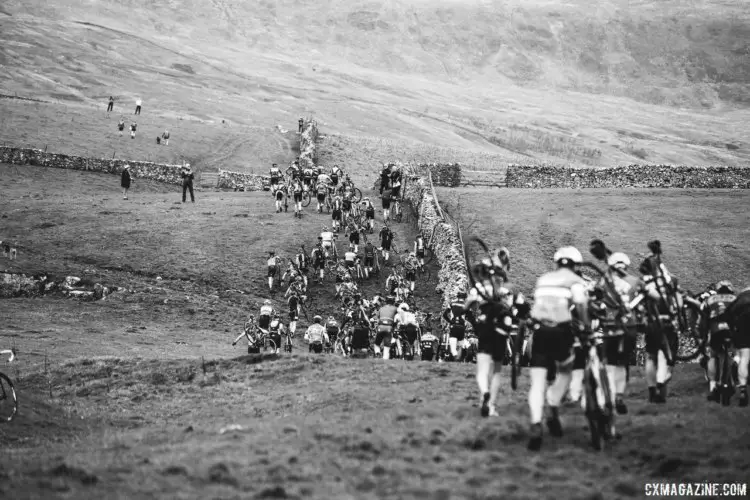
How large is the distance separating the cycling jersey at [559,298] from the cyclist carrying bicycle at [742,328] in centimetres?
445

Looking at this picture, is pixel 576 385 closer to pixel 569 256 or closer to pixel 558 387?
pixel 558 387

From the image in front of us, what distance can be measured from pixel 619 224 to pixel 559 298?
3836 centimetres

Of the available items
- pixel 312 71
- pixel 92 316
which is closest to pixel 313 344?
pixel 92 316

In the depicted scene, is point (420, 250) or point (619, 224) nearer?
point (420, 250)

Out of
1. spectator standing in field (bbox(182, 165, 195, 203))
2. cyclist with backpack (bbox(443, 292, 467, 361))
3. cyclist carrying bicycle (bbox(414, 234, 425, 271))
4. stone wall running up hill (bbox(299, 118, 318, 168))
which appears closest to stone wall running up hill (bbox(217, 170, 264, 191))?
stone wall running up hill (bbox(299, 118, 318, 168))

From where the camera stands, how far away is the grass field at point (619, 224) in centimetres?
4431

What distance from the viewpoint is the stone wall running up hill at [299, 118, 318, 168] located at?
65725 mm

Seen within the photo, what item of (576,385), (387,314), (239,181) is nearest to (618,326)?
(576,385)

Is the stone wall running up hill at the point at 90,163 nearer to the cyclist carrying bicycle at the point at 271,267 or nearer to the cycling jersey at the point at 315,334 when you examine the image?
the cyclist carrying bicycle at the point at 271,267

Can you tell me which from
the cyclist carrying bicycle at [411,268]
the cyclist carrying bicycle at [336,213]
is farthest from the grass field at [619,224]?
the cyclist carrying bicycle at [336,213]

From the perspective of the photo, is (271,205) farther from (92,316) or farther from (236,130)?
(236,130)

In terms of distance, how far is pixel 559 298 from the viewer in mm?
13438

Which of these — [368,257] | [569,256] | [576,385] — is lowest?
[576,385]

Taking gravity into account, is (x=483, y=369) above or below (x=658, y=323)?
below
